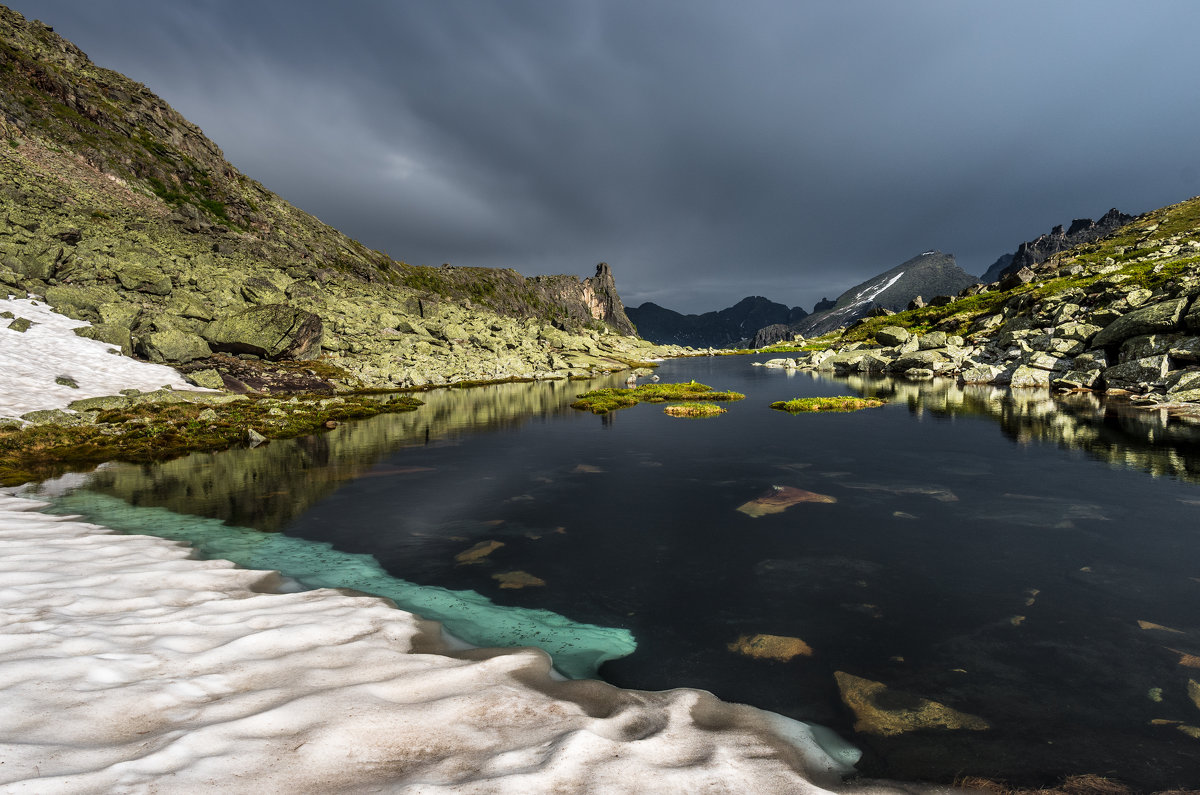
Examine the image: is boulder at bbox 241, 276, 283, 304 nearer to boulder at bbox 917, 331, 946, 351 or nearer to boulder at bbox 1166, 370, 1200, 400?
boulder at bbox 1166, 370, 1200, 400

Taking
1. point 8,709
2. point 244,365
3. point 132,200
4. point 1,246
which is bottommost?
point 8,709

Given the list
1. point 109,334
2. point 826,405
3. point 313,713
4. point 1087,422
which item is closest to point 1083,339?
point 1087,422

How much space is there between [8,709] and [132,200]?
142360 millimetres

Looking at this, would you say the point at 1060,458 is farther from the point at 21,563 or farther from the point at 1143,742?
the point at 21,563

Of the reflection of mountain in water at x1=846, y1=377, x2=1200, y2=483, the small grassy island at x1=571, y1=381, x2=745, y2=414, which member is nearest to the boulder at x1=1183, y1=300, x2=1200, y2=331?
the reflection of mountain in water at x1=846, y1=377, x2=1200, y2=483

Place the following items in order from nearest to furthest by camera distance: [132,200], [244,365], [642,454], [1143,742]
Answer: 1. [1143,742]
2. [642,454]
3. [244,365]
4. [132,200]

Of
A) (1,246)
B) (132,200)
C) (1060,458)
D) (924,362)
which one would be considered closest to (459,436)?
(1060,458)

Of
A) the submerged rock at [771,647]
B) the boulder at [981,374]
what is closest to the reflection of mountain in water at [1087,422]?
the boulder at [981,374]

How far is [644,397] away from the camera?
58.2m

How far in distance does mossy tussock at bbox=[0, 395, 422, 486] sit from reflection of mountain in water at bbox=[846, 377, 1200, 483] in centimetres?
4870

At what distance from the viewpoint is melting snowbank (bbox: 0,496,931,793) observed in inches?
203

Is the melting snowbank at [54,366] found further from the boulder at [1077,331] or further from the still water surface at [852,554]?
the boulder at [1077,331]

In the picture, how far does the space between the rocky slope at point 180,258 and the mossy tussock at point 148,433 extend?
14.5 metres

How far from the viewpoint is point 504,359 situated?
95875mm
